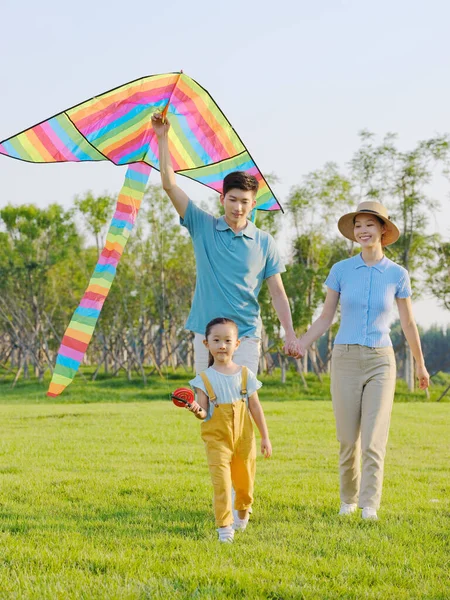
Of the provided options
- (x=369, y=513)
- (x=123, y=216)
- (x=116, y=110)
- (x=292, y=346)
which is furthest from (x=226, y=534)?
(x=116, y=110)

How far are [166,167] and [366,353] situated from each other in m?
1.80

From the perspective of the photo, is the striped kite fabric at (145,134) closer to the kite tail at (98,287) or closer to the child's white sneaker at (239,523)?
the kite tail at (98,287)

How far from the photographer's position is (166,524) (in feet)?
15.0

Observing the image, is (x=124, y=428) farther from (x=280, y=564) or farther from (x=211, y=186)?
(x=280, y=564)

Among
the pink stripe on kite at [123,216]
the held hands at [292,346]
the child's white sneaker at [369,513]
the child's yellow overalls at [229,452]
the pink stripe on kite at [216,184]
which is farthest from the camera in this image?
the pink stripe on kite at [216,184]

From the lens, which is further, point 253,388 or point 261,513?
point 261,513

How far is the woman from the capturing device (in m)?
4.92

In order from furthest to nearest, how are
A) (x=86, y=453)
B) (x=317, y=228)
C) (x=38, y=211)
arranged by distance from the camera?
1. (x=38, y=211)
2. (x=317, y=228)
3. (x=86, y=453)

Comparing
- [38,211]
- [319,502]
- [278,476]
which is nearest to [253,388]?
[319,502]

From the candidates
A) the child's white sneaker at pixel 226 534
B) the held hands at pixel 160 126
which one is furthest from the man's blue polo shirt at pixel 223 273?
the child's white sneaker at pixel 226 534

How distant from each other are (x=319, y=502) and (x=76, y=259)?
26611 mm

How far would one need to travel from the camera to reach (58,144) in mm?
5035

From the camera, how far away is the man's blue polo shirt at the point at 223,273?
15.0ft

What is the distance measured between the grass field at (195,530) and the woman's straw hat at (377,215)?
1.89 metres
